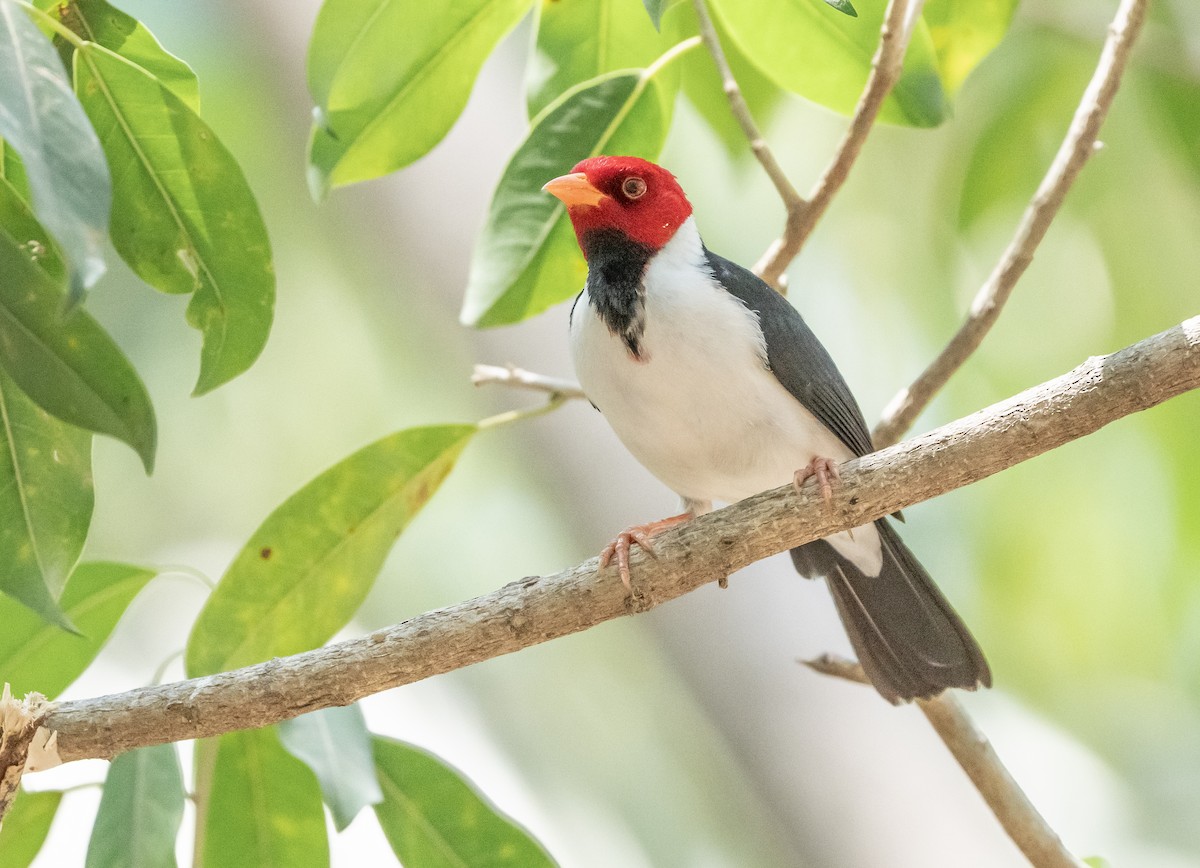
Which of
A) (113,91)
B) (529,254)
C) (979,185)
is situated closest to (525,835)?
(529,254)

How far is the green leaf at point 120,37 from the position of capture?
275cm

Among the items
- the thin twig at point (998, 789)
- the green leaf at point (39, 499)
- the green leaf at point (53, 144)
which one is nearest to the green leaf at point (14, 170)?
the green leaf at point (39, 499)

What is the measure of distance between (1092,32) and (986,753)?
9.56 ft

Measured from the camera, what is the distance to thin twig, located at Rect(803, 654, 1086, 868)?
3.27m

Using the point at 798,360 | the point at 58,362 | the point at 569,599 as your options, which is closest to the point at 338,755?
the point at 569,599

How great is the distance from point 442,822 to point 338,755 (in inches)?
17.8

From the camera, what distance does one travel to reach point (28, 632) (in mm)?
3229

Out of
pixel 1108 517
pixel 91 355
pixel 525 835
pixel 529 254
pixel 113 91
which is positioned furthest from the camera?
pixel 1108 517

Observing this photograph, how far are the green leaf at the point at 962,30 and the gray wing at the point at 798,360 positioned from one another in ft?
2.53

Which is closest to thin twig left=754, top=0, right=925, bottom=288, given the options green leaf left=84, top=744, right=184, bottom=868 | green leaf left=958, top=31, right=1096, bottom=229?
green leaf left=958, top=31, right=1096, bottom=229

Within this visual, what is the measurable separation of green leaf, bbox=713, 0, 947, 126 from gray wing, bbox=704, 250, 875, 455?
1.82 feet

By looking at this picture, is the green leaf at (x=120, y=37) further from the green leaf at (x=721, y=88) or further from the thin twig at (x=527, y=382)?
the green leaf at (x=721, y=88)

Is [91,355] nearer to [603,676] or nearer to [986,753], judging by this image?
[986,753]

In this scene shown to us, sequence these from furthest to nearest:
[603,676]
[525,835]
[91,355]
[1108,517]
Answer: [603,676] < [1108,517] < [525,835] < [91,355]
